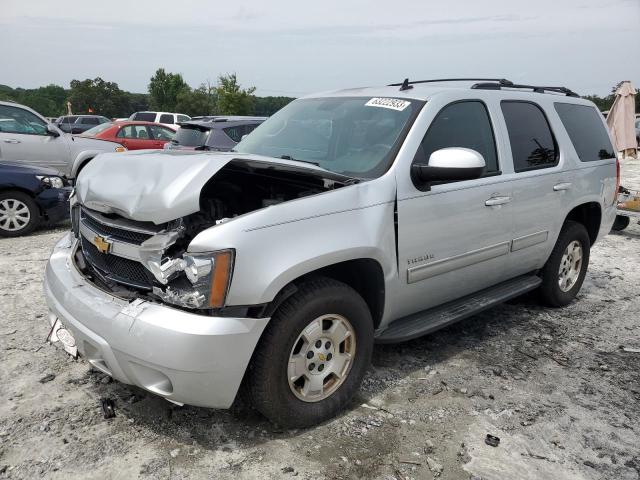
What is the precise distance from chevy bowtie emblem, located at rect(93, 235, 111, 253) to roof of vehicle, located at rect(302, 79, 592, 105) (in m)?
2.01

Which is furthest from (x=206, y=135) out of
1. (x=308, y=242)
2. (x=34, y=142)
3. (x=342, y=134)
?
(x=308, y=242)

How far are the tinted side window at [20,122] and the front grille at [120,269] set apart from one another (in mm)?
7610

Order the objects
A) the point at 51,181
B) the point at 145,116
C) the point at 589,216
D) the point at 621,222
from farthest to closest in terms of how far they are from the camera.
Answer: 1. the point at 145,116
2. the point at 621,222
3. the point at 51,181
4. the point at 589,216

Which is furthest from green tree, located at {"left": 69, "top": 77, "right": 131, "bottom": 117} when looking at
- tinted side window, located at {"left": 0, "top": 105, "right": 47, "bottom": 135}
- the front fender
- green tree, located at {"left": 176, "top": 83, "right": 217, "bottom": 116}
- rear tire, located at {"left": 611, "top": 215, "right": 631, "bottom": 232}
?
the front fender

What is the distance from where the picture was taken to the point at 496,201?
3.65 metres

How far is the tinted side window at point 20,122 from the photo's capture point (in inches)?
362

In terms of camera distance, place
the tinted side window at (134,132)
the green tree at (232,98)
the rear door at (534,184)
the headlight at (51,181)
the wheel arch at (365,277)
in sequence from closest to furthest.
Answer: the wheel arch at (365,277), the rear door at (534,184), the headlight at (51,181), the tinted side window at (134,132), the green tree at (232,98)

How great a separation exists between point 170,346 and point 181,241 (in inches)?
20.6

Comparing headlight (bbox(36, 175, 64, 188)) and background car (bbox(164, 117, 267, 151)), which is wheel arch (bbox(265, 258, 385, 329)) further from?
background car (bbox(164, 117, 267, 151))

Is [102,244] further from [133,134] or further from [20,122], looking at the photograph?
[133,134]

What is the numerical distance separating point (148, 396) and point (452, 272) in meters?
2.01

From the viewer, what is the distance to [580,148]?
4.60 metres

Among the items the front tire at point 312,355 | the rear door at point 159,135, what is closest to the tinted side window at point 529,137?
the front tire at point 312,355

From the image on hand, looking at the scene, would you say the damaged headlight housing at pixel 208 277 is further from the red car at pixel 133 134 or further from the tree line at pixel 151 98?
the tree line at pixel 151 98
